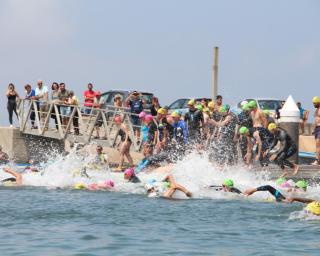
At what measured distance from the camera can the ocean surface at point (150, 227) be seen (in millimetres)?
14016

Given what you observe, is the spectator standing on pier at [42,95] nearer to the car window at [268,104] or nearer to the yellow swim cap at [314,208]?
A: the car window at [268,104]

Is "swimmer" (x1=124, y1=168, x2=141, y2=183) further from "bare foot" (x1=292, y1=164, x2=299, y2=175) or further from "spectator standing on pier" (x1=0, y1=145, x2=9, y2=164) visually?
"spectator standing on pier" (x1=0, y1=145, x2=9, y2=164)

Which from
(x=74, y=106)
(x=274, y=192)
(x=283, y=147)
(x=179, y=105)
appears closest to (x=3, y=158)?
(x=74, y=106)

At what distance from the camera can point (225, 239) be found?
1484 centimetres

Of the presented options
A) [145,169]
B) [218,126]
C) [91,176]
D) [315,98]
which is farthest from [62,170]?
[315,98]

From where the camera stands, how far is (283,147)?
74.7 ft

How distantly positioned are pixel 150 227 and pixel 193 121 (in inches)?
313

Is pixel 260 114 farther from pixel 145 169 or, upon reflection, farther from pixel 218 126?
pixel 145 169

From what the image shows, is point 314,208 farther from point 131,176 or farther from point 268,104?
point 268,104

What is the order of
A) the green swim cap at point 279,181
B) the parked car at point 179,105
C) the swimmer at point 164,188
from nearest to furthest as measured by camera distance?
the swimmer at point 164,188 < the green swim cap at point 279,181 < the parked car at point 179,105

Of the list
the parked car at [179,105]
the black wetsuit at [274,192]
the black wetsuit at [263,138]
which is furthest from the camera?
the parked car at [179,105]

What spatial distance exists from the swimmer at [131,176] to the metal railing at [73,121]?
12.9ft

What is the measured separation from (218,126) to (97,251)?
33.3 ft

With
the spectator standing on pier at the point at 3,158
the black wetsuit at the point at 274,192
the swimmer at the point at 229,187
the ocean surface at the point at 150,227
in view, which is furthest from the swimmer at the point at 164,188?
the spectator standing on pier at the point at 3,158
